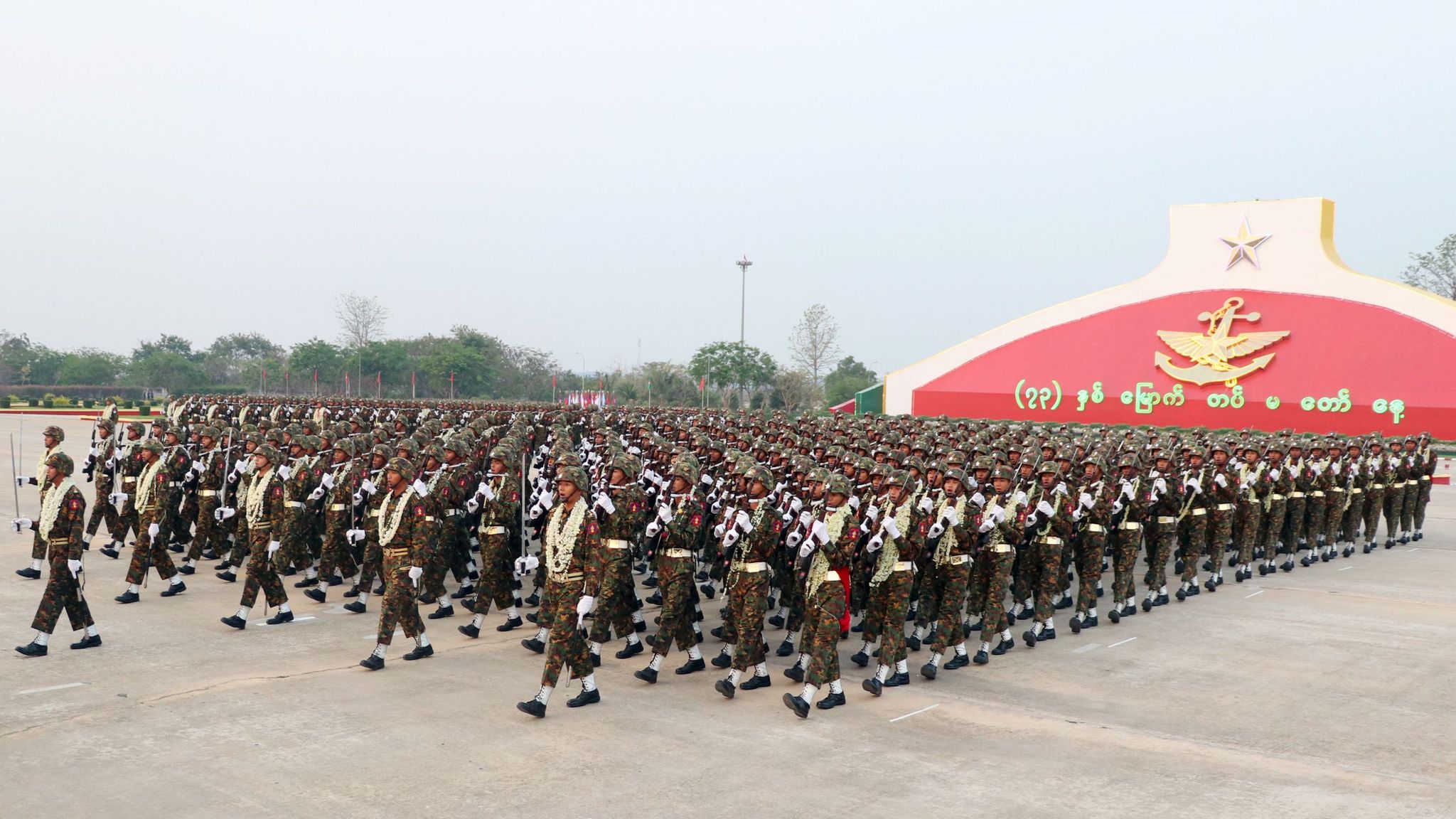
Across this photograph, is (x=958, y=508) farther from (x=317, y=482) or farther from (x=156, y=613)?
(x=156, y=613)

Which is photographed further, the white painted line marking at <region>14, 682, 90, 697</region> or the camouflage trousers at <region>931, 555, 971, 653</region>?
the camouflage trousers at <region>931, 555, 971, 653</region>

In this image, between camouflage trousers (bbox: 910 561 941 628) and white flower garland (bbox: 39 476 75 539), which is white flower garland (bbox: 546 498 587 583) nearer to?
camouflage trousers (bbox: 910 561 941 628)

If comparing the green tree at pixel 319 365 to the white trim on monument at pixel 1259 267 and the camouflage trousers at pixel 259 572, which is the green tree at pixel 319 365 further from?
the camouflage trousers at pixel 259 572

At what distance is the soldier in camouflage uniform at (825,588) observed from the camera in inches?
310

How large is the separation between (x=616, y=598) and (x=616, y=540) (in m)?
0.54

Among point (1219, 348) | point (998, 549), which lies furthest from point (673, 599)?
point (1219, 348)


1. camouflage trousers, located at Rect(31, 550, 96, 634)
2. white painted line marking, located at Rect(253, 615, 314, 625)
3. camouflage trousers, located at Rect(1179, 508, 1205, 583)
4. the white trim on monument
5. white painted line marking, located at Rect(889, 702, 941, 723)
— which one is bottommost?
white painted line marking, located at Rect(889, 702, 941, 723)

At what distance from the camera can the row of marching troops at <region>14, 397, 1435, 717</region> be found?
27.3 feet

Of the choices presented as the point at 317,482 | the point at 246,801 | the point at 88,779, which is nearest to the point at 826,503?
the point at 246,801

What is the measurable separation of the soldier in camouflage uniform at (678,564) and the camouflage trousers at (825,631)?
1.13 meters

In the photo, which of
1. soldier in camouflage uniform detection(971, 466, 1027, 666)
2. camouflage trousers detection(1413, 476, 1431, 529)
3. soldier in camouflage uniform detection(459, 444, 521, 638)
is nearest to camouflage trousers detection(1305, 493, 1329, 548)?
camouflage trousers detection(1413, 476, 1431, 529)

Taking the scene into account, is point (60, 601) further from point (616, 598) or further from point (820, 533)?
point (820, 533)

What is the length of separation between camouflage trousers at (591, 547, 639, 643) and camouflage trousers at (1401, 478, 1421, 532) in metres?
14.7

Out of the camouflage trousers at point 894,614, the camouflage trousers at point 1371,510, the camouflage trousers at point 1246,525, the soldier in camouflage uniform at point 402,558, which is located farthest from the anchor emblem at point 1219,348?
the soldier in camouflage uniform at point 402,558
